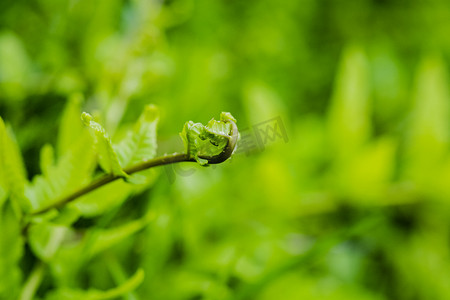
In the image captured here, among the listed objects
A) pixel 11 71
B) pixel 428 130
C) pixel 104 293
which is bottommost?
pixel 428 130

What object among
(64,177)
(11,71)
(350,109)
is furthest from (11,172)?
(350,109)

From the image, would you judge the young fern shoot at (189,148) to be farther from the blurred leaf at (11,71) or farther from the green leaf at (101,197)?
the blurred leaf at (11,71)

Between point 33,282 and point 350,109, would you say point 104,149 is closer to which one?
point 33,282

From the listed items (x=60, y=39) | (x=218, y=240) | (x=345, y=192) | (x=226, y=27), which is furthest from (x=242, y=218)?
(x=226, y=27)

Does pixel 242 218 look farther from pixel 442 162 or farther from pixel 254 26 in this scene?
pixel 254 26

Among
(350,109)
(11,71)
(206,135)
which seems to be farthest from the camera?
(350,109)
